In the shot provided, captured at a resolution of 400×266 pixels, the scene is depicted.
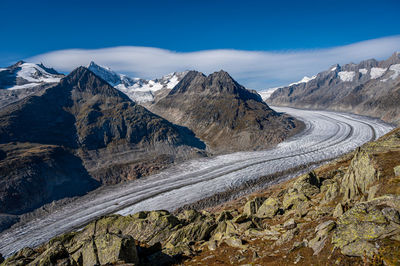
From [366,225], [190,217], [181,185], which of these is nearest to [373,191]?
[366,225]

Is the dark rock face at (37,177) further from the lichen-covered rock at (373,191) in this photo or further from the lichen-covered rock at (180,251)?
the lichen-covered rock at (373,191)

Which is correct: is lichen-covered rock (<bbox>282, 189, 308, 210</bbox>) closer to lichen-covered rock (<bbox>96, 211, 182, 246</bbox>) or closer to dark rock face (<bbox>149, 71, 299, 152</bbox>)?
lichen-covered rock (<bbox>96, 211, 182, 246</bbox>)

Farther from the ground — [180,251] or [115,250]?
[115,250]

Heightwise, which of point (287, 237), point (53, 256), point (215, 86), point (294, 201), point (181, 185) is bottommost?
point (181, 185)

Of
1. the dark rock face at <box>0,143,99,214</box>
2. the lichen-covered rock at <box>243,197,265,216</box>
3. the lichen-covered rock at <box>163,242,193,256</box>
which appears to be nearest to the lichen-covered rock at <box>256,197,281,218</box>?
the lichen-covered rock at <box>243,197,265,216</box>

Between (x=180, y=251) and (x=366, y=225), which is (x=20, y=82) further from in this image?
(x=366, y=225)

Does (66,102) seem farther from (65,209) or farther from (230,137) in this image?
(230,137)

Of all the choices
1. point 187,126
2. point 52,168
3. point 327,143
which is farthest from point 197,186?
point 187,126
